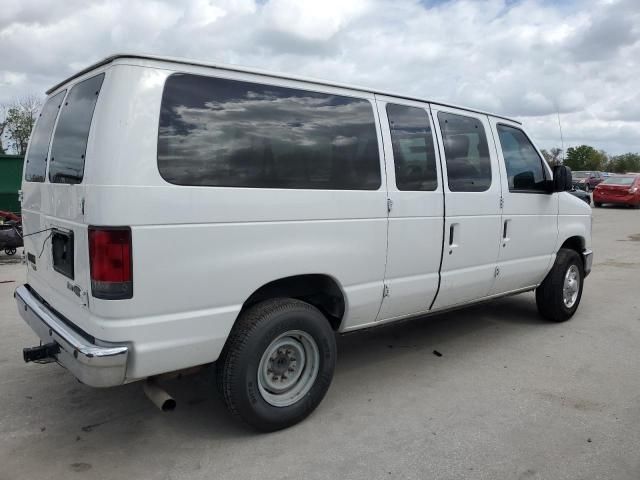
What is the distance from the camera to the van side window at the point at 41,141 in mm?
3684

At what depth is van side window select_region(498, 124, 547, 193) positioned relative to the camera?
16.6ft

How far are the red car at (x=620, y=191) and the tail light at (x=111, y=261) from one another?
25298 millimetres

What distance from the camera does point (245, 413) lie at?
128 inches

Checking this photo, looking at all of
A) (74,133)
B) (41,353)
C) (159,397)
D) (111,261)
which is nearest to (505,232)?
(159,397)

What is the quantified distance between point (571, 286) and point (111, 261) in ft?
16.8

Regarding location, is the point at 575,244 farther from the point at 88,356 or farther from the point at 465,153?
the point at 88,356

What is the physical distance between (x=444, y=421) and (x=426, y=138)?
84.4 inches

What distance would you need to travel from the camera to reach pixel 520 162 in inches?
206

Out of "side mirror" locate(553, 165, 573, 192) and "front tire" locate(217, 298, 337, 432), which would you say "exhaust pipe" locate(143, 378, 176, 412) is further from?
"side mirror" locate(553, 165, 573, 192)

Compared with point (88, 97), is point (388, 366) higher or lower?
lower

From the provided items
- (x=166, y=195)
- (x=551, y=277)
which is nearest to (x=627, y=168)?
(x=551, y=277)

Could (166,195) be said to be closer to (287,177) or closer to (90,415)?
(287,177)

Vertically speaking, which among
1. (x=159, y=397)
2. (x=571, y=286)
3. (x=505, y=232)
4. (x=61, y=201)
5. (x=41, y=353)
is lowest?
(x=159, y=397)

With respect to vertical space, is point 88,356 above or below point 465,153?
below
